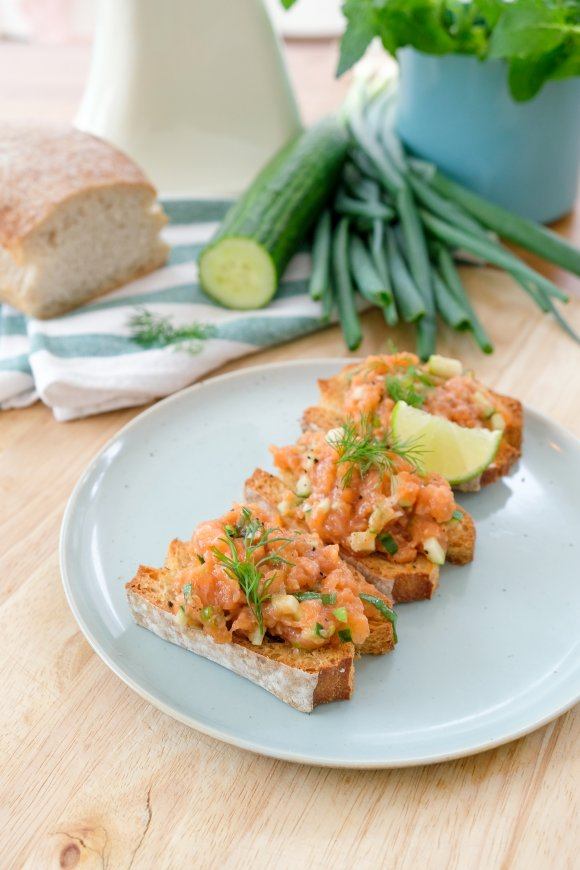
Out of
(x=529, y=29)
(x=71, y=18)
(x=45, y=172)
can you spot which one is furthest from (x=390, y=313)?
(x=71, y=18)

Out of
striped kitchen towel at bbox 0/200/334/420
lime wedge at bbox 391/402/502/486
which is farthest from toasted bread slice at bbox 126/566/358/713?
striped kitchen towel at bbox 0/200/334/420

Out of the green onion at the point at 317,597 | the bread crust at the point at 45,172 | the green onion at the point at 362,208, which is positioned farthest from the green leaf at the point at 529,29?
the green onion at the point at 317,597

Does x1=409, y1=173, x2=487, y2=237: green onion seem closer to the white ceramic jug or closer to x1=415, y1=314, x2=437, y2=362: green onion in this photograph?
x1=415, y1=314, x2=437, y2=362: green onion

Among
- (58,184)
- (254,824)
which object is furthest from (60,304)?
A: (254,824)

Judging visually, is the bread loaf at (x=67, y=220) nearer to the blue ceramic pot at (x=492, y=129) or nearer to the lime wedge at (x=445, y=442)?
the blue ceramic pot at (x=492, y=129)

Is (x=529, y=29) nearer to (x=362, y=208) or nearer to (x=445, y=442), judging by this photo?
(x=362, y=208)

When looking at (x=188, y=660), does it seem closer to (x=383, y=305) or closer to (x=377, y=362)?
(x=377, y=362)

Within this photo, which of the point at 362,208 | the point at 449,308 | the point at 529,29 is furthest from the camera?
the point at 362,208
